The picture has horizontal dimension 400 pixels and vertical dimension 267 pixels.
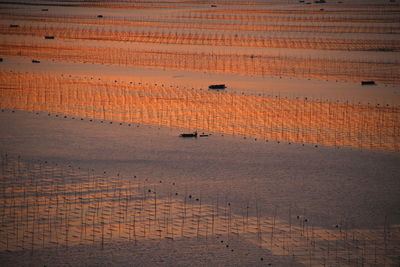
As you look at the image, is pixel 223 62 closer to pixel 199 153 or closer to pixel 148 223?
pixel 199 153

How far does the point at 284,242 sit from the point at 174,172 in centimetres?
368

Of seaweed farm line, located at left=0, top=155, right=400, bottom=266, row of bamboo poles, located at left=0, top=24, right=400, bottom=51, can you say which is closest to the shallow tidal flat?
seaweed farm line, located at left=0, top=155, right=400, bottom=266

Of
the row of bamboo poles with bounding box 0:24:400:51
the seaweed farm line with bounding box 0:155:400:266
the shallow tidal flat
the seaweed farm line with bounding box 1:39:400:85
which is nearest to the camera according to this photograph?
the seaweed farm line with bounding box 0:155:400:266

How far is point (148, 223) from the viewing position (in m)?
11.1

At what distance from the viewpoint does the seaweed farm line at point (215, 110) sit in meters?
16.6

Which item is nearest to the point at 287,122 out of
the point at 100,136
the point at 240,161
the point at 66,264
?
the point at 240,161

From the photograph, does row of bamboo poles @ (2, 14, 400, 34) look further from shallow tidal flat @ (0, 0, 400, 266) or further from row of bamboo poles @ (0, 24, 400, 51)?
shallow tidal flat @ (0, 0, 400, 266)

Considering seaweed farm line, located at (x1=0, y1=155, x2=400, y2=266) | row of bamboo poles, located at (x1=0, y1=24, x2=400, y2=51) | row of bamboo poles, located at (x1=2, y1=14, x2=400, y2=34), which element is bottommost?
seaweed farm line, located at (x1=0, y1=155, x2=400, y2=266)

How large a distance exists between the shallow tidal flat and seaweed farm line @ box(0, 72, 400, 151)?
0.18 ft

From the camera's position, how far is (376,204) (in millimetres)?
11984

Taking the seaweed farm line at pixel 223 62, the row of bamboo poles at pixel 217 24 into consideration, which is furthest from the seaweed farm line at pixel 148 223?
the row of bamboo poles at pixel 217 24

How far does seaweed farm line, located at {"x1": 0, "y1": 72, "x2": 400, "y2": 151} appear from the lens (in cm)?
1659

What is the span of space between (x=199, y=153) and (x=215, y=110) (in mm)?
Answer: 3994

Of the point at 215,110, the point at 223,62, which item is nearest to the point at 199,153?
the point at 215,110
